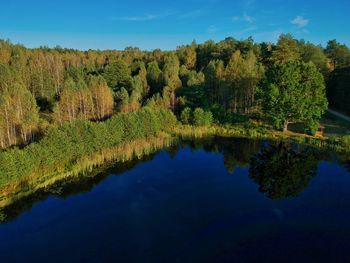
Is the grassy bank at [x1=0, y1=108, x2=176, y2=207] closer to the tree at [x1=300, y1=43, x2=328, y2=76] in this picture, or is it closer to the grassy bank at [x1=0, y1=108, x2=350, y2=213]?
the grassy bank at [x1=0, y1=108, x2=350, y2=213]

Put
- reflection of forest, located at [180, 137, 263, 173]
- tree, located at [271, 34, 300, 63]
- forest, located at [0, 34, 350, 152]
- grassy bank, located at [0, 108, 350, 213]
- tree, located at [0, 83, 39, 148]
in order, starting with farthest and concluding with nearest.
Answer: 1. tree, located at [271, 34, 300, 63]
2. forest, located at [0, 34, 350, 152]
3. reflection of forest, located at [180, 137, 263, 173]
4. tree, located at [0, 83, 39, 148]
5. grassy bank, located at [0, 108, 350, 213]

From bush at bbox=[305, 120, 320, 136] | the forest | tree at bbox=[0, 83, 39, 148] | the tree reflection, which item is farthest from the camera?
bush at bbox=[305, 120, 320, 136]

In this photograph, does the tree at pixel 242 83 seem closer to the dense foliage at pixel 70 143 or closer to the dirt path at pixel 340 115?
the dirt path at pixel 340 115

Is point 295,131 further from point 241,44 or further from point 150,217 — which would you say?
point 241,44

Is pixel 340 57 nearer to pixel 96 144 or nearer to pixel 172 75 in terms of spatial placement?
pixel 172 75

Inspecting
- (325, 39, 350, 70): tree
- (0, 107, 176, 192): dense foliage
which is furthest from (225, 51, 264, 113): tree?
(325, 39, 350, 70): tree

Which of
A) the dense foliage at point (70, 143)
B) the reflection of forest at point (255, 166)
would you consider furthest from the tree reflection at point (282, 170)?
the dense foliage at point (70, 143)

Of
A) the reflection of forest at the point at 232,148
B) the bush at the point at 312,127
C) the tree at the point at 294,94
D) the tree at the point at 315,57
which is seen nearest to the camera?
the reflection of forest at the point at 232,148

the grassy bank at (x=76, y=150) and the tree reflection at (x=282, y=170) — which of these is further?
the tree reflection at (x=282, y=170)

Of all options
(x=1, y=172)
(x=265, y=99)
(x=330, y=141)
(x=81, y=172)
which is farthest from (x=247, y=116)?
(x=1, y=172)
